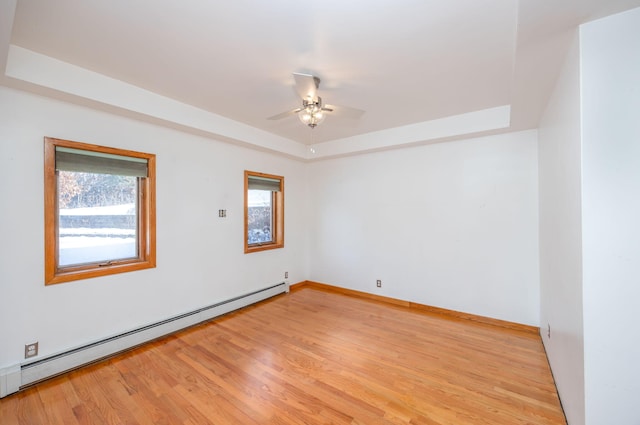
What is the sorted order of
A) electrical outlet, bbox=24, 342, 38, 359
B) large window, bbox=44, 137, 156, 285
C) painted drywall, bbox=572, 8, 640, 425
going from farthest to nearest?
large window, bbox=44, 137, 156, 285, electrical outlet, bbox=24, 342, 38, 359, painted drywall, bbox=572, 8, 640, 425

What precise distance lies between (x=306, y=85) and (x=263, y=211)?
2685 mm

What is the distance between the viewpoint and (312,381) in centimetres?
216

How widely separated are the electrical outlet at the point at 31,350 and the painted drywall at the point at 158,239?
32mm

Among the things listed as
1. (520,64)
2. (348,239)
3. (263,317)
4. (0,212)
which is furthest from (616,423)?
(0,212)

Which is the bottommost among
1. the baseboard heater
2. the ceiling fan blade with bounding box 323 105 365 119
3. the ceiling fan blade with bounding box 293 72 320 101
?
the baseboard heater

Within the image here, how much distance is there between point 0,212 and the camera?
2.01 m

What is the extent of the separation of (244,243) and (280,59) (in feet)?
8.61

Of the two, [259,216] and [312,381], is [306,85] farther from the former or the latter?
[259,216]

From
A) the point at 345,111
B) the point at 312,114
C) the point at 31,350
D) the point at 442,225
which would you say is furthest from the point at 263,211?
the point at 31,350

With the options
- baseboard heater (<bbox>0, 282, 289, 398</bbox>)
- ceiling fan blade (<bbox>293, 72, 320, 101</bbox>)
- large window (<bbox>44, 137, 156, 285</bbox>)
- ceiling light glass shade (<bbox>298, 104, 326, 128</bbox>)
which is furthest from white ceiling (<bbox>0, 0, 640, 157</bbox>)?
baseboard heater (<bbox>0, 282, 289, 398</bbox>)

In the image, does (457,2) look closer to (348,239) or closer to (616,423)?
(616,423)

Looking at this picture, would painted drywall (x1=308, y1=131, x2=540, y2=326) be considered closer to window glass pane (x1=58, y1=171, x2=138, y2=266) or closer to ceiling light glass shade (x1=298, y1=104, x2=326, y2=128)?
ceiling light glass shade (x1=298, y1=104, x2=326, y2=128)

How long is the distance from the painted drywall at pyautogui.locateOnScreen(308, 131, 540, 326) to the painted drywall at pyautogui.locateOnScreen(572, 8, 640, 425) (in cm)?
203

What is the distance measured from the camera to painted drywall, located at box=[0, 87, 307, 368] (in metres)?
2.07
